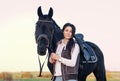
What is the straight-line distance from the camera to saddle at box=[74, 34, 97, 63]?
8094 millimetres

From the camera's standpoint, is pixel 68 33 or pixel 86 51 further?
pixel 86 51

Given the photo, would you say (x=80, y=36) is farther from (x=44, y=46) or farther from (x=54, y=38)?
(x=44, y=46)

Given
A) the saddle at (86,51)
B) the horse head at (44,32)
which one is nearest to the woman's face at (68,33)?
the horse head at (44,32)

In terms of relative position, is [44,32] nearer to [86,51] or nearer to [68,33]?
[68,33]

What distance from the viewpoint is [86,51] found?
858 cm

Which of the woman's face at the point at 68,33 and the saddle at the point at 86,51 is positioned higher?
the woman's face at the point at 68,33

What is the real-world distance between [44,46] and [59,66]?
48.4 inches

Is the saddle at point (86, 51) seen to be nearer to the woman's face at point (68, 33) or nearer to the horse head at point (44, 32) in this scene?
the horse head at point (44, 32)

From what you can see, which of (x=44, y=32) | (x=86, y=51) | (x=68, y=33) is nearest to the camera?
(x=68, y=33)

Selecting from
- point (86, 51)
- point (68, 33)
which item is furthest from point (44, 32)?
point (86, 51)

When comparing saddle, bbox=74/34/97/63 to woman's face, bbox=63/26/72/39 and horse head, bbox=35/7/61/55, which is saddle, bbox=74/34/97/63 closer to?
horse head, bbox=35/7/61/55

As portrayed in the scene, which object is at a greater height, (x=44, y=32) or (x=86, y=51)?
(x=44, y=32)

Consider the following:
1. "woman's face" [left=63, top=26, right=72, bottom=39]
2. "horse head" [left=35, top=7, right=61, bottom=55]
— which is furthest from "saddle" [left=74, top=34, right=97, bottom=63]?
"woman's face" [left=63, top=26, right=72, bottom=39]

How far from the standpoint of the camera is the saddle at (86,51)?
26.6 ft
